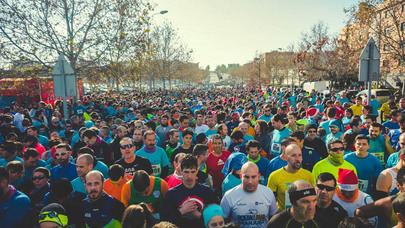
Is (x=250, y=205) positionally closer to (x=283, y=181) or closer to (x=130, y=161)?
(x=283, y=181)

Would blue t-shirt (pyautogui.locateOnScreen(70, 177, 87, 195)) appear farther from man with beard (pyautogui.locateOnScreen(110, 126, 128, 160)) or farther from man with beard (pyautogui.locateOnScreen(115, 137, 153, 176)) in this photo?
man with beard (pyautogui.locateOnScreen(110, 126, 128, 160))

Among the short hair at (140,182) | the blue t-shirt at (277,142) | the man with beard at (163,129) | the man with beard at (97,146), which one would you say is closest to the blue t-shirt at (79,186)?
the short hair at (140,182)

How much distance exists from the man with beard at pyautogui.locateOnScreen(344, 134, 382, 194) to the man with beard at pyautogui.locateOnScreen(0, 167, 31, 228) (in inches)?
194

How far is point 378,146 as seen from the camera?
225 inches

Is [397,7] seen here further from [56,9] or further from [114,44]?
[56,9]

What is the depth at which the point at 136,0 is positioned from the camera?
48.9ft

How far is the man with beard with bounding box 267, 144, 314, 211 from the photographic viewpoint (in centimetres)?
408

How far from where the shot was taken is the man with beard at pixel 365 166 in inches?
182

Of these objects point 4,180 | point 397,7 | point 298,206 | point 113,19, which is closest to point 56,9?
point 113,19

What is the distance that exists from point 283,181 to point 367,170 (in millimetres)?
1622

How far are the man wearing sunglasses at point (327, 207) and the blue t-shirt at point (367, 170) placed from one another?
168cm

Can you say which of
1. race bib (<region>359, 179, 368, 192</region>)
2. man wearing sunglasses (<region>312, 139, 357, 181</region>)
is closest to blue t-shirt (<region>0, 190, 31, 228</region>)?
man wearing sunglasses (<region>312, 139, 357, 181</region>)

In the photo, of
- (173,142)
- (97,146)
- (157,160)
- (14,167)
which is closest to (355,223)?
(157,160)

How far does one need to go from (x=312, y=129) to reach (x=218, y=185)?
2.39m
